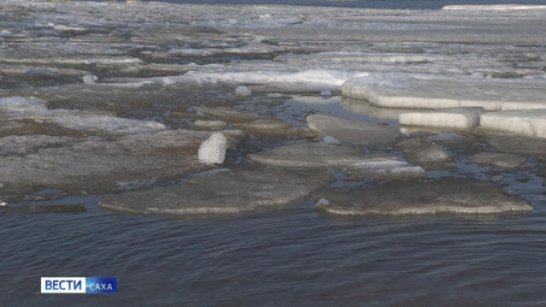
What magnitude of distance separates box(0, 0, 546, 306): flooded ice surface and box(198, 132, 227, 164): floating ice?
0.6 inches

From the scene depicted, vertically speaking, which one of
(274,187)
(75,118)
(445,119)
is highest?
(445,119)

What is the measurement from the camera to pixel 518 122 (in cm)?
932

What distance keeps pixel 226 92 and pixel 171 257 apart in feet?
26.2

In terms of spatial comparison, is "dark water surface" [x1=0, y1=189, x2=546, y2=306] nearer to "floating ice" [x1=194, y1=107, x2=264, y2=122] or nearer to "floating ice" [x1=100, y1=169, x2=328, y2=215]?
"floating ice" [x1=100, y1=169, x2=328, y2=215]

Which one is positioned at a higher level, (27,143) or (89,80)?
(27,143)

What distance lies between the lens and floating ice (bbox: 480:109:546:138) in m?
9.17

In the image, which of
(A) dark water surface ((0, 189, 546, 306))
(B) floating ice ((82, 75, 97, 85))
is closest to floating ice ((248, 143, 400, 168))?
(A) dark water surface ((0, 189, 546, 306))

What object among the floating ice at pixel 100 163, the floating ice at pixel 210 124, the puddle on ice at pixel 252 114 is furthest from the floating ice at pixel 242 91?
the floating ice at pixel 100 163

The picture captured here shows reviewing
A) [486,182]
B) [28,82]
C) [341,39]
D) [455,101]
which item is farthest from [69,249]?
[341,39]

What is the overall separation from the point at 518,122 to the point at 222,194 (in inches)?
177

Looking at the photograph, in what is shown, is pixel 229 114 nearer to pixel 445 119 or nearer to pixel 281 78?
pixel 445 119

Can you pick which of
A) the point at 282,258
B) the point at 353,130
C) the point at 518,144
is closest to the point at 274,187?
the point at 282,258

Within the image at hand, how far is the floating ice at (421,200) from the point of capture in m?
6.22

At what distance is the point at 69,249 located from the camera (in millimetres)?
5344
